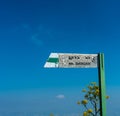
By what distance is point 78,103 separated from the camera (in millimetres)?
21141

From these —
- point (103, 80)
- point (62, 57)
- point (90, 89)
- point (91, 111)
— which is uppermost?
point (90, 89)

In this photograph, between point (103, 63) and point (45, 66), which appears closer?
point (45, 66)

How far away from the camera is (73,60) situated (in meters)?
7.09

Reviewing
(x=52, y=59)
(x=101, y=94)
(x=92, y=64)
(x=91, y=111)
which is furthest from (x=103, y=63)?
(x=91, y=111)

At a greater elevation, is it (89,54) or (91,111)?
(91,111)

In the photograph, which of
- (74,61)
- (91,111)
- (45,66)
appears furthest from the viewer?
(91,111)

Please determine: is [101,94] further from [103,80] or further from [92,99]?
[92,99]

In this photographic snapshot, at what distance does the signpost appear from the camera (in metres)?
6.87

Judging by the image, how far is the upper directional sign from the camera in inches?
271

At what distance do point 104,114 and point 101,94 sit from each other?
43 cm

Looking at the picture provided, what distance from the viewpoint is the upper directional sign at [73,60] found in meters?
6.88

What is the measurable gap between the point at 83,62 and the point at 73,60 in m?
0.24

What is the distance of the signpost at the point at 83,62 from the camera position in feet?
22.5

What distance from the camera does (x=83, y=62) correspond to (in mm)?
7156
